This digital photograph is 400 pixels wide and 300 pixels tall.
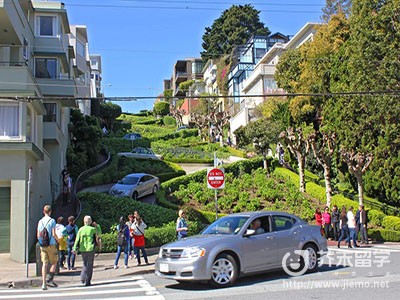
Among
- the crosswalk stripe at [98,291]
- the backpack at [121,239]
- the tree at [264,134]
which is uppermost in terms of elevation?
the tree at [264,134]

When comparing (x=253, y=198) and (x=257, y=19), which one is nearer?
(x=253, y=198)

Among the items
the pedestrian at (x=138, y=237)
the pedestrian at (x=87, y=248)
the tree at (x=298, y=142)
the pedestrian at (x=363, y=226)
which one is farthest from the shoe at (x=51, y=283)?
the tree at (x=298, y=142)

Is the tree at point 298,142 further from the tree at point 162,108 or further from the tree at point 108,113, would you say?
the tree at point 162,108

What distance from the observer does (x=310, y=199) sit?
31000 mm

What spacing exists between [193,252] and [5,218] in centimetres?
1034

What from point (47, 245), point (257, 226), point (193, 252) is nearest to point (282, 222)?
point (257, 226)

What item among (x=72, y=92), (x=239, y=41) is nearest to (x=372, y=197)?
(x=72, y=92)

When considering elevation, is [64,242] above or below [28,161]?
below

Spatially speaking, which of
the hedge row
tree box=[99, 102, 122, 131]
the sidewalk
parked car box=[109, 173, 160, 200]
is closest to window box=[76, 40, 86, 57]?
the hedge row

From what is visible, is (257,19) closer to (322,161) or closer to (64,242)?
(322,161)

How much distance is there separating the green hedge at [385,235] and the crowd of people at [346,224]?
82 cm

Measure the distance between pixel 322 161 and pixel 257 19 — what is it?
78479 mm

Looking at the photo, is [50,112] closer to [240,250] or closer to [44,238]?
[44,238]

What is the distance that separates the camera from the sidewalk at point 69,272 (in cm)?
1381
